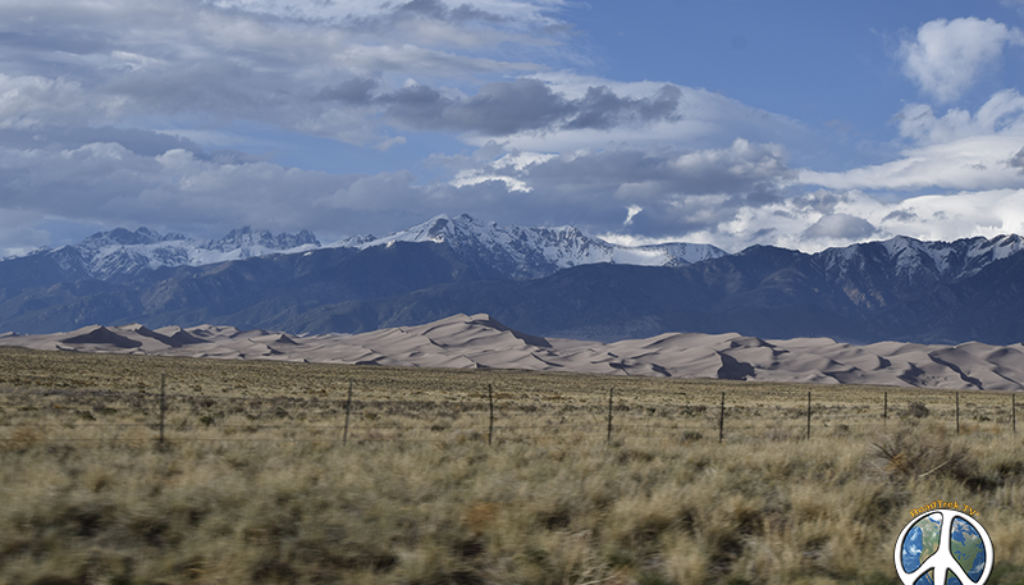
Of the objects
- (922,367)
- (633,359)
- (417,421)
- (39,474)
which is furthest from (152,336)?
(39,474)

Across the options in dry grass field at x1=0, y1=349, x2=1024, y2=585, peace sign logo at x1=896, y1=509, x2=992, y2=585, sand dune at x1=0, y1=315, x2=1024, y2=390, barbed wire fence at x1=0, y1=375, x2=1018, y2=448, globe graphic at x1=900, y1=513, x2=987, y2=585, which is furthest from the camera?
sand dune at x1=0, y1=315, x2=1024, y2=390

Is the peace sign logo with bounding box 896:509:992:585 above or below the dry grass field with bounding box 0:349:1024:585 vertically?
above

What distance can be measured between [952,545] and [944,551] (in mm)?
224

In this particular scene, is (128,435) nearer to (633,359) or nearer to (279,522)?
(279,522)

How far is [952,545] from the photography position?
6500mm

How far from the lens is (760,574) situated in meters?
8.88

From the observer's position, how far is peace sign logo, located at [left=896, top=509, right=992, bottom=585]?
20.7ft

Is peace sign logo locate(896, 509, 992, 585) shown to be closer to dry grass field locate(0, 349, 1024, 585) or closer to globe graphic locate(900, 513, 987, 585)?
globe graphic locate(900, 513, 987, 585)

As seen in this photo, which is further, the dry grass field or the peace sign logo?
the dry grass field

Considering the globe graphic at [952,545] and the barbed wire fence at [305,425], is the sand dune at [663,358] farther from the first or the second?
the globe graphic at [952,545]

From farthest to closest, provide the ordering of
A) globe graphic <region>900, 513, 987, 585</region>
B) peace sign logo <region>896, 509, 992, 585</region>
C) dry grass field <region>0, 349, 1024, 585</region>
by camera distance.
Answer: dry grass field <region>0, 349, 1024, 585</region> → globe graphic <region>900, 513, 987, 585</region> → peace sign logo <region>896, 509, 992, 585</region>

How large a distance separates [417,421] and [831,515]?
17.9m

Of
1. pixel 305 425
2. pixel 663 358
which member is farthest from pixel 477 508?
pixel 663 358

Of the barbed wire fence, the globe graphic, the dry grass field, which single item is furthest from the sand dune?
the globe graphic
